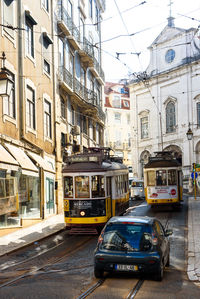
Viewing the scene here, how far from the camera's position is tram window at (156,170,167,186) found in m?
24.5

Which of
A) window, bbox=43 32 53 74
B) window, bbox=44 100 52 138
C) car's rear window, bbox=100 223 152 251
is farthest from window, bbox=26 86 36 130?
car's rear window, bbox=100 223 152 251

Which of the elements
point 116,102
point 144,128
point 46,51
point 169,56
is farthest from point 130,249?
point 116,102

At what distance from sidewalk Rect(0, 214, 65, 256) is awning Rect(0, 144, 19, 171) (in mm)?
2674

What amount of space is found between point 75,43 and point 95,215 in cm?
1649

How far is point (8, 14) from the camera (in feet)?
61.7

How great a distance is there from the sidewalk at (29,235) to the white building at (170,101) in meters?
24.6

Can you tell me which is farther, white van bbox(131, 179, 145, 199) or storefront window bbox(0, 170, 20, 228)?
white van bbox(131, 179, 145, 199)

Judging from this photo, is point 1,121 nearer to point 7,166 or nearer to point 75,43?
point 7,166

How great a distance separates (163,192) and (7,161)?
11407 mm

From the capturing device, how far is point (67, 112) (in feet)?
93.4

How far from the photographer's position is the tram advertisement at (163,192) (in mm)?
24250

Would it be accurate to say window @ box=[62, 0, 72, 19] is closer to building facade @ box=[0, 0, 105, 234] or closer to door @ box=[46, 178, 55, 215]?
building facade @ box=[0, 0, 105, 234]

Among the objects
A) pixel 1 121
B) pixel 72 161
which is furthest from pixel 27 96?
pixel 72 161

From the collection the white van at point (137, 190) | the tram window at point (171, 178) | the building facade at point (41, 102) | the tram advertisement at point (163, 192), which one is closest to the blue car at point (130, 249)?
the building facade at point (41, 102)
